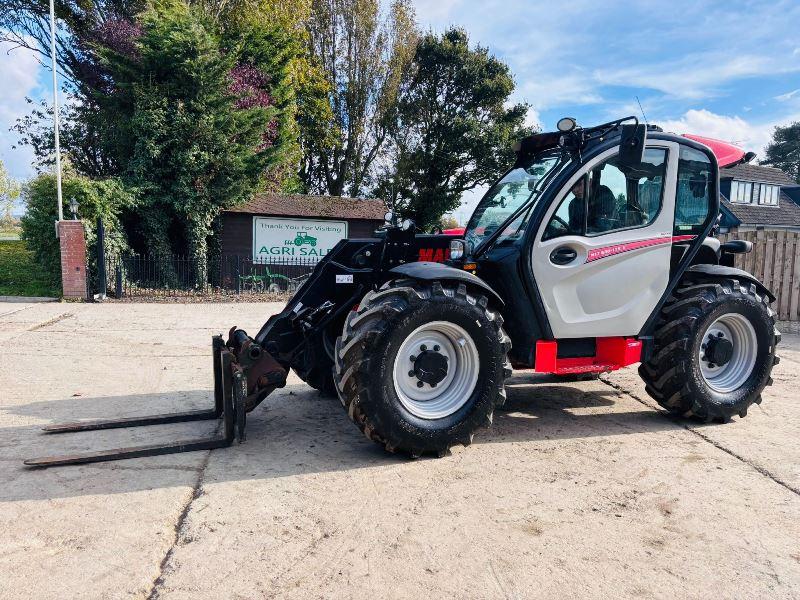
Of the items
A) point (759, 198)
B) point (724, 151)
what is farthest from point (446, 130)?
point (724, 151)

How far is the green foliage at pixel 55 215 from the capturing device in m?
14.2

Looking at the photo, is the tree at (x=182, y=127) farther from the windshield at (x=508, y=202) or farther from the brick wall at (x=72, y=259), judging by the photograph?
the windshield at (x=508, y=202)

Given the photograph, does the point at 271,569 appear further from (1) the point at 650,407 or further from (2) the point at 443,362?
(1) the point at 650,407

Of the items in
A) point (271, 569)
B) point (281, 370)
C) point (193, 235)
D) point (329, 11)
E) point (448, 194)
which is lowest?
point (271, 569)

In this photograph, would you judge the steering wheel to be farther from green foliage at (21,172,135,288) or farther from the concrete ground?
green foliage at (21,172,135,288)

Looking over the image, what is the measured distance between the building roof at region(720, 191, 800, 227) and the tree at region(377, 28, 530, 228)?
14162 millimetres

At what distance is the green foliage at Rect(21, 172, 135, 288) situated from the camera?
14.2m

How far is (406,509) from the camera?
133 inches

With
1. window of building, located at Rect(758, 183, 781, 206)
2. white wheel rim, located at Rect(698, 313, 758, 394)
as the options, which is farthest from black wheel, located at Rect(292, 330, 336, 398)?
window of building, located at Rect(758, 183, 781, 206)

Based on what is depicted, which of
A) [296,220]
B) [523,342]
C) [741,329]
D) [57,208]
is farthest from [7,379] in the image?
[296,220]

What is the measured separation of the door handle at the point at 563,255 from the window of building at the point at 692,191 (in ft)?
3.59

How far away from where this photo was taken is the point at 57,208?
14.2 metres

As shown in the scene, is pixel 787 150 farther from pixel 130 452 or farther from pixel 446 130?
pixel 130 452

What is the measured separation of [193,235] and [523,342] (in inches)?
590
